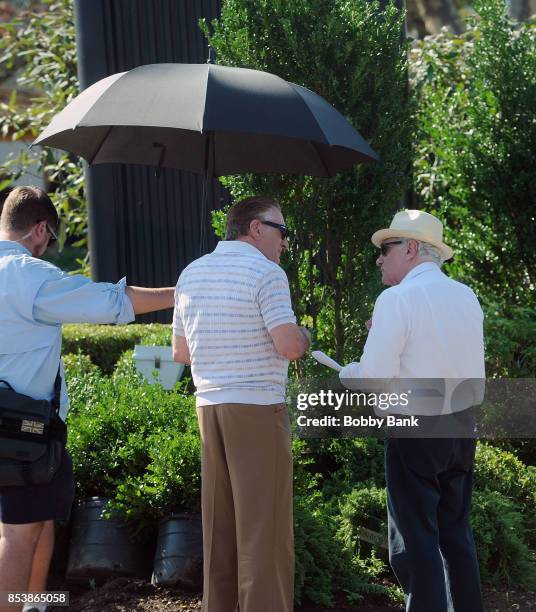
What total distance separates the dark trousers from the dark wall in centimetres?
450

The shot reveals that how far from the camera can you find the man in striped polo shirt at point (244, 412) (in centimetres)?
338

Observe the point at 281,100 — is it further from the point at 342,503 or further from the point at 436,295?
the point at 342,503

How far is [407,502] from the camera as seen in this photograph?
344cm

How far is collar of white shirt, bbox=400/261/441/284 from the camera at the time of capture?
349cm

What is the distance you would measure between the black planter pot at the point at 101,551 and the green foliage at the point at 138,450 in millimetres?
95

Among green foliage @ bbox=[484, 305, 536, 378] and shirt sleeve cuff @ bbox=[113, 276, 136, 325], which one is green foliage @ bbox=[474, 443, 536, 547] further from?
shirt sleeve cuff @ bbox=[113, 276, 136, 325]

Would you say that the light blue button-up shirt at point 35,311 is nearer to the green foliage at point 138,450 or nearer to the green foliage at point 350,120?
the green foliage at point 138,450

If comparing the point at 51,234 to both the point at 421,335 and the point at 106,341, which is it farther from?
the point at 106,341

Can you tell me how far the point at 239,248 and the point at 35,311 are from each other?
0.80 m

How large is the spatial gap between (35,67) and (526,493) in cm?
744

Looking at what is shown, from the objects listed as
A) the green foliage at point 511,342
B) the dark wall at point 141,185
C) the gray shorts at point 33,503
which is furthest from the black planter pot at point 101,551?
the dark wall at point 141,185

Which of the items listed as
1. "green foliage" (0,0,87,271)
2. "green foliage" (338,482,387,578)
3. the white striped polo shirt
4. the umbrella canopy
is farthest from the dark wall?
the white striped polo shirt

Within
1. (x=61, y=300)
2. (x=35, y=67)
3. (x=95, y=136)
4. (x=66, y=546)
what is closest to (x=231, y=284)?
(x=61, y=300)

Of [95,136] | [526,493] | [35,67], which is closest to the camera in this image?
[95,136]
